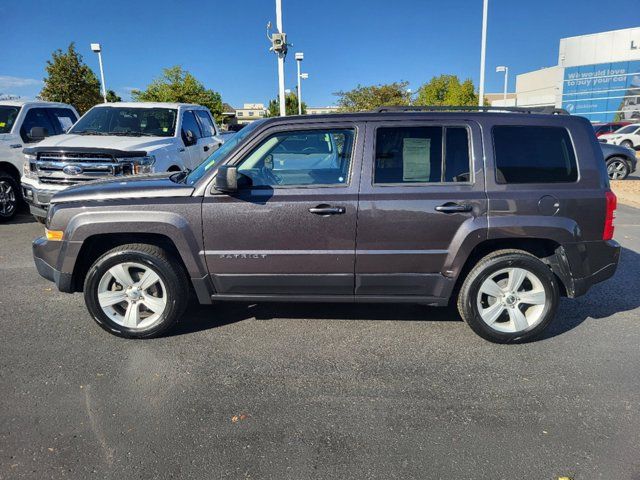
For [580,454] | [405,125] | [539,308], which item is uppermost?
[405,125]

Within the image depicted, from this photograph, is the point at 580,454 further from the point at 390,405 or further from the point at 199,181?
the point at 199,181

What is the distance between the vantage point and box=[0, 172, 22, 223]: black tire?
28.2ft

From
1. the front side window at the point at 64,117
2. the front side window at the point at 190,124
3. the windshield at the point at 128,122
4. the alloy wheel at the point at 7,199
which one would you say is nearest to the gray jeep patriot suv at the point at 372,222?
the windshield at the point at 128,122

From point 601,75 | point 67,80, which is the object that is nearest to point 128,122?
point 67,80

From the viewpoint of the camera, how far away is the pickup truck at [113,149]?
6.82 meters

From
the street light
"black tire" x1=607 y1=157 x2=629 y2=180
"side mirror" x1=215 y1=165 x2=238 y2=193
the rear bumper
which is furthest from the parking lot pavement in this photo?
"black tire" x1=607 y1=157 x2=629 y2=180

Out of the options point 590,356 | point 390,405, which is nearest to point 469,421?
point 390,405

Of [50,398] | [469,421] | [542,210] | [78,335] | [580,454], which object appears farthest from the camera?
[78,335]

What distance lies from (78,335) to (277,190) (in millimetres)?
2151

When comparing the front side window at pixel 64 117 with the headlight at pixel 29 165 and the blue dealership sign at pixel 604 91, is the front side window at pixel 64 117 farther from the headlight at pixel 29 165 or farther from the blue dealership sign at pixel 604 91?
the blue dealership sign at pixel 604 91

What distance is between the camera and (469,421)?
284 centimetres

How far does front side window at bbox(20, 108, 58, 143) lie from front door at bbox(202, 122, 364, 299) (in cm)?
741

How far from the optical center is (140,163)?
22.7 feet

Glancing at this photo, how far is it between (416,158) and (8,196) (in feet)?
27.3
